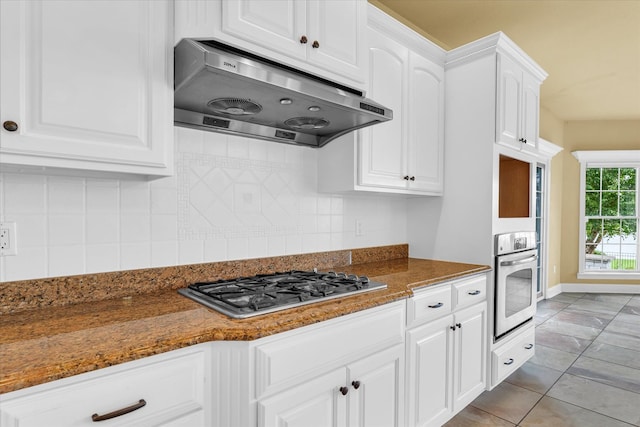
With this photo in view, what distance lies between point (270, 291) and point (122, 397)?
0.64m

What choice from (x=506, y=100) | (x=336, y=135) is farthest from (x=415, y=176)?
(x=506, y=100)

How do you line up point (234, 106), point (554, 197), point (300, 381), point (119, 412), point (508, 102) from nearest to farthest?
1. point (119, 412)
2. point (300, 381)
3. point (234, 106)
4. point (508, 102)
5. point (554, 197)

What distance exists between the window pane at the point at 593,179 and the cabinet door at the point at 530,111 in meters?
3.89

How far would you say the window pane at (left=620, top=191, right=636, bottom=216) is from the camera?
573 cm

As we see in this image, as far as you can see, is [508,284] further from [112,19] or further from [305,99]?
[112,19]

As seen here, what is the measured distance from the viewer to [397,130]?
2254mm

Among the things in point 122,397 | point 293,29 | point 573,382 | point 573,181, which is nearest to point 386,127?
point 293,29

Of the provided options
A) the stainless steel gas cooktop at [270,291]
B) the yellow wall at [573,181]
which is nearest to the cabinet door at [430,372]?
the stainless steel gas cooktop at [270,291]

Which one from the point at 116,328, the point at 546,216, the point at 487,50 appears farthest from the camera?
the point at 546,216

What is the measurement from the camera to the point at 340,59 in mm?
1697

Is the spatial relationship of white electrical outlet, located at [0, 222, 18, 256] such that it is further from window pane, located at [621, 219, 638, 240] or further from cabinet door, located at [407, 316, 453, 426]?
window pane, located at [621, 219, 638, 240]

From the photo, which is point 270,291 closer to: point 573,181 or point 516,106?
point 516,106

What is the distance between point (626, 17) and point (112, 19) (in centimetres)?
365

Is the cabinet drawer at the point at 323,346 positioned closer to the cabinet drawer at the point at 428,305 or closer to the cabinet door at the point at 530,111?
the cabinet drawer at the point at 428,305
